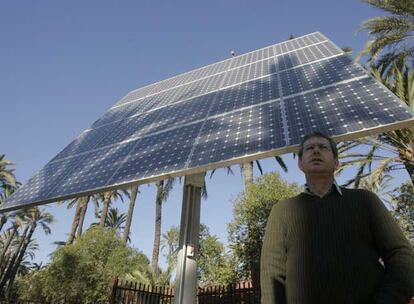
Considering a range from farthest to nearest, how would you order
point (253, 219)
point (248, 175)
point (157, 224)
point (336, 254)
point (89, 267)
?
point (157, 224), point (89, 267), point (248, 175), point (253, 219), point (336, 254)

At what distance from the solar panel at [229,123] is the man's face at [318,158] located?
1525mm

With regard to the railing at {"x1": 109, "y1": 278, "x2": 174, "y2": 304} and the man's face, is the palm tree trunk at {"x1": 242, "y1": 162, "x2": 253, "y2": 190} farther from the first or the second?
the man's face

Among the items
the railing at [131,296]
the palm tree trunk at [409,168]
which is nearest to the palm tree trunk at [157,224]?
the railing at [131,296]

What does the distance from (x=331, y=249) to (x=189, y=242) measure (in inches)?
136

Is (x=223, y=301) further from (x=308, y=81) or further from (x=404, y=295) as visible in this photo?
(x=404, y=295)

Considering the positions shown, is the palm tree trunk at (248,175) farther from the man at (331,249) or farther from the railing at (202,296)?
the man at (331,249)

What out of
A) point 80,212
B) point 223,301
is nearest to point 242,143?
point 223,301

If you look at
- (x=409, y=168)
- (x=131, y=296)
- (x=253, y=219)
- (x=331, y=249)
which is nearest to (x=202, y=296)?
(x=131, y=296)

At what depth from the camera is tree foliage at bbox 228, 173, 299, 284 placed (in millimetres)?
16609

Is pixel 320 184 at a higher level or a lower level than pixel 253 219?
lower

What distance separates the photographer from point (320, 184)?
2.32m

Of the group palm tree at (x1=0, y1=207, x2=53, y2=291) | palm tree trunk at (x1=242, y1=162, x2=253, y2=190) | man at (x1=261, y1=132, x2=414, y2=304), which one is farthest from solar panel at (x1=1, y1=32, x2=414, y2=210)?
palm tree at (x1=0, y1=207, x2=53, y2=291)

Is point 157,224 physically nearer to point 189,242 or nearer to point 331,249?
point 189,242

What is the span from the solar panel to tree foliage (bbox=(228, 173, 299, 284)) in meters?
9.68
